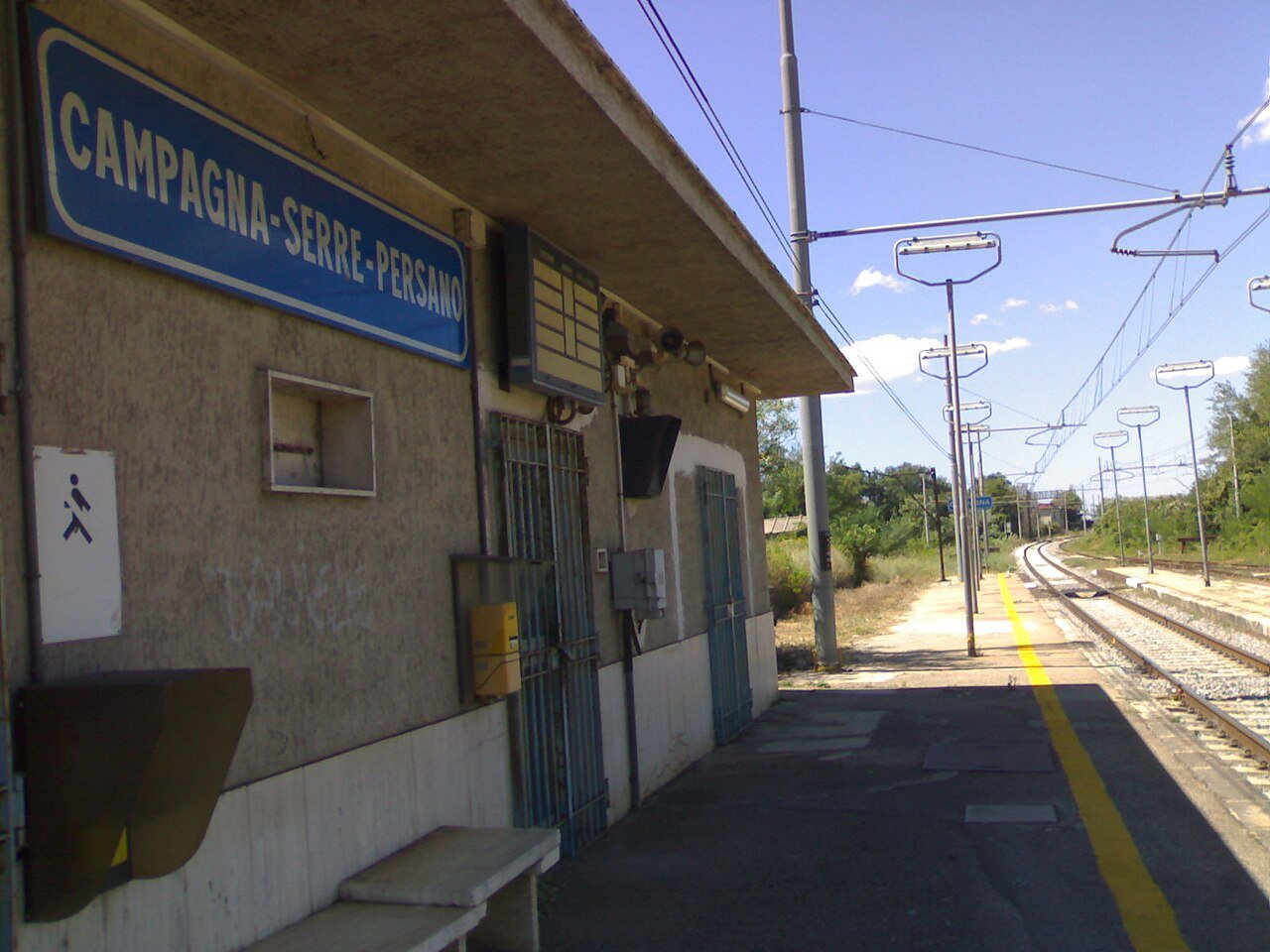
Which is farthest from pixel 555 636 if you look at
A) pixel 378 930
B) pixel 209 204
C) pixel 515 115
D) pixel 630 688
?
Answer: pixel 209 204

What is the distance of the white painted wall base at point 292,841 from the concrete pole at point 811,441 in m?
10.7

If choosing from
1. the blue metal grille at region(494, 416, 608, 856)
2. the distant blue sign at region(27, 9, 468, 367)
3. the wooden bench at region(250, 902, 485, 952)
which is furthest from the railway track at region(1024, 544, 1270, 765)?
the distant blue sign at region(27, 9, 468, 367)

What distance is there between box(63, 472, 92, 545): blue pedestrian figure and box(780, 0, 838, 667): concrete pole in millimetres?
12923

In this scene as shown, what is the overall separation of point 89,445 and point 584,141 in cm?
294

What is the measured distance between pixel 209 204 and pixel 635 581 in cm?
446

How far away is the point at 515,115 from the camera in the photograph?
5242mm

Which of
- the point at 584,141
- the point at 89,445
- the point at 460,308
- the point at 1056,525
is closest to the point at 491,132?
the point at 584,141

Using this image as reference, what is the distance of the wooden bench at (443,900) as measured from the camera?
4.04 metres

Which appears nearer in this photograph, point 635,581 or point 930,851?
point 930,851

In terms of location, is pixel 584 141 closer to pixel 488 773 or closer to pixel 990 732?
pixel 488 773

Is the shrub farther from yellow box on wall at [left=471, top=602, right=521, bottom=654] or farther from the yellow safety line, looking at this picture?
yellow box on wall at [left=471, top=602, right=521, bottom=654]

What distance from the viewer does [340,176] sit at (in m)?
5.01

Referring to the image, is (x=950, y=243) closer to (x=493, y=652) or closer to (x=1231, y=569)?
(x=493, y=652)

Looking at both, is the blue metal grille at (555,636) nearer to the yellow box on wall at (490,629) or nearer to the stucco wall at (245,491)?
the yellow box on wall at (490,629)
